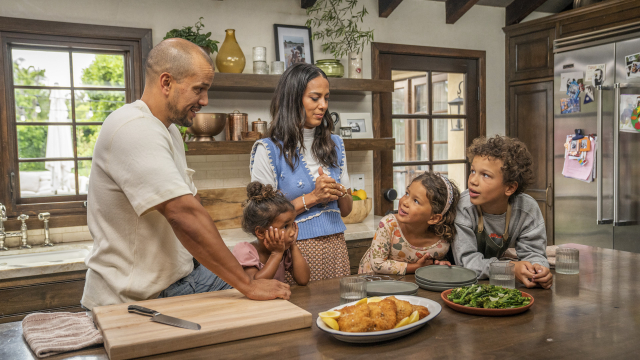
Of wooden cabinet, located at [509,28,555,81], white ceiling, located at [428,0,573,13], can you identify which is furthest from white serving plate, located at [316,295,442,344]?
white ceiling, located at [428,0,573,13]

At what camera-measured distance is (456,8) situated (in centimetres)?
434

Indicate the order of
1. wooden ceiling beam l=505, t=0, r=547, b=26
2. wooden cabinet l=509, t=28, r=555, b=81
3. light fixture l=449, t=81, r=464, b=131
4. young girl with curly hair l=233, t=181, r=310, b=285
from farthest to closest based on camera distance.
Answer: light fixture l=449, t=81, r=464, b=131 → wooden ceiling beam l=505, t=0, r=547, b=26 → wooden cabinet l=509, t=28, r=555, b=81 → young girl with curly hair l=233, t=181, r=310, b=285

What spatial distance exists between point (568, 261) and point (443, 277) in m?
0.50

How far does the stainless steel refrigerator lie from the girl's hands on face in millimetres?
2775

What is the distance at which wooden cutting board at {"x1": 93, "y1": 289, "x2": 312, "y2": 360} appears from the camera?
1.15 m

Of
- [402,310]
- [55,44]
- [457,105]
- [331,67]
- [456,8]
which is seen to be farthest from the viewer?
[457,105]

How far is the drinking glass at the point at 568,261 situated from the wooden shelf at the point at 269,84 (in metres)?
2.17

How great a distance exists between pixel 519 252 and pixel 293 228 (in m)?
0.85

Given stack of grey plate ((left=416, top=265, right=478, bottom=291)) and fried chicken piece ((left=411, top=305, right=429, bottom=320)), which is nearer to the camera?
fried chicken piece ((left=411, top=305, right=429, bottom=320))

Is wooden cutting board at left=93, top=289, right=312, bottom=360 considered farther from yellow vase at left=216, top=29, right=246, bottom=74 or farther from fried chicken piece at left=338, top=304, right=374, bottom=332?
yellow vase at left=216, top=29, right=246, bottom=74

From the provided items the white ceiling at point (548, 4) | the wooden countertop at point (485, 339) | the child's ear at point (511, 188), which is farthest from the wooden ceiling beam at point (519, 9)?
the wooden countertop at point (485, 339)

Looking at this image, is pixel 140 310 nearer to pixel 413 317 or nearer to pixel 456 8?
pixel 413 317

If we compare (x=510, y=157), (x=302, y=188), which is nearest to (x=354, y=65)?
(x=302, y=188)

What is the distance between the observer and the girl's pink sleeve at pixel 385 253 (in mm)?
1893
